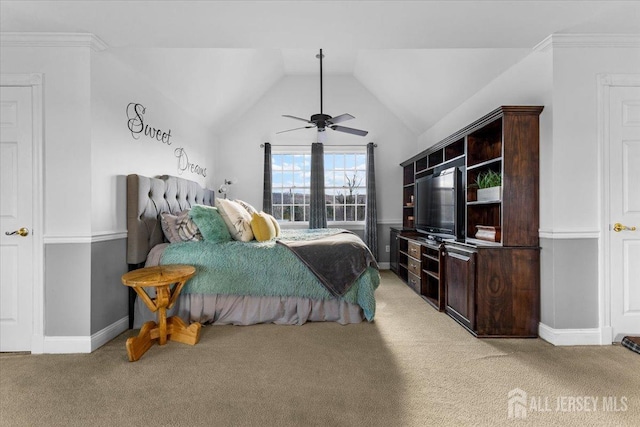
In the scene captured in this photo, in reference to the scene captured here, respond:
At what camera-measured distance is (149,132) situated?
3.12 metres

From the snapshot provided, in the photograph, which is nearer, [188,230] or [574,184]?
[574,184]

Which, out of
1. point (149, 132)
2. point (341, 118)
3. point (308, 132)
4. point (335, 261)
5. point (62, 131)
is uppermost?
point (308, 132)

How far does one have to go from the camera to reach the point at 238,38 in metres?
2.26

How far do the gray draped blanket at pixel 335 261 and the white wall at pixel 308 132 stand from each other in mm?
2751

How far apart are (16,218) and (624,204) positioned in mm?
4522

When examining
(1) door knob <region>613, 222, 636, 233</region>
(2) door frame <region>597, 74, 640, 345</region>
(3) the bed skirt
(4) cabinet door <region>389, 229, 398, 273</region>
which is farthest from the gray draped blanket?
(4) cabinet door <region>389, 229, 398, 273</region>

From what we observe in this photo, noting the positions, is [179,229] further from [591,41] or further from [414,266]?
[591,41]

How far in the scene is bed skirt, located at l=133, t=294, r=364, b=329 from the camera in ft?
8.86

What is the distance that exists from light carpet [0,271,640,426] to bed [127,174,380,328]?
0.27 meters

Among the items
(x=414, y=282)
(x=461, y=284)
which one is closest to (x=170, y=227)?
(x=461, y=284)

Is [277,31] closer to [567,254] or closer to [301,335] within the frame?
[301,335]

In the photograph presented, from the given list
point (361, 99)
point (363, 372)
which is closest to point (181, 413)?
point (363, 372)

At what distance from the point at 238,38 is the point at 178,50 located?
1196mm

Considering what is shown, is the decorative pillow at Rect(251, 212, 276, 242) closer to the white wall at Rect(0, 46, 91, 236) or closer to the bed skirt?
the bed skirt
